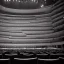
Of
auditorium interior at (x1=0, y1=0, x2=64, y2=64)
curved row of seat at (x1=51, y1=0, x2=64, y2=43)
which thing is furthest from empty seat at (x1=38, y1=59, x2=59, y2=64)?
curved row of seat at (x1=51, y1=0, x2=64, y2=43)

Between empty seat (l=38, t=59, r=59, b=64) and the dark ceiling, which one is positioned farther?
the dark ceiling

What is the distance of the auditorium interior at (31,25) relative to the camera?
11062 millimetres

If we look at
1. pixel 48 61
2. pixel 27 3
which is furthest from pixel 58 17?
pixel 48 61

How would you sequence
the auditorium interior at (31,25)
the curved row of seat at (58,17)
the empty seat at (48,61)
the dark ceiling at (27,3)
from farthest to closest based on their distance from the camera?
1. the dark ceiling at (27,3)
2. the curved row of seat at (58,17)
3. the auditorium interior at (31,25)
4. the empty seat at (48,61)

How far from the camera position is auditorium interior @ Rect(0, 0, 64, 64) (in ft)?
36.3

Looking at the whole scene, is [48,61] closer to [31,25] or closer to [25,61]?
[25,61]

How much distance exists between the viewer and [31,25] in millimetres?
12977

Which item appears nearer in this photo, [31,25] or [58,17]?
[58,17]

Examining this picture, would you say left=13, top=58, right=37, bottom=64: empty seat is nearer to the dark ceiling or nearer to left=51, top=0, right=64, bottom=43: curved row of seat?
left=51, top=0, right=64, bottom=43: curved row of seat

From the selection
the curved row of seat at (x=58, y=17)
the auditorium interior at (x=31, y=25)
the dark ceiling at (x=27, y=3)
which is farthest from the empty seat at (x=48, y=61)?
the dark ceiling at (x=27, y=3)

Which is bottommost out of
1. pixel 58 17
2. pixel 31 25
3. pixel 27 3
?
pixel 31 25

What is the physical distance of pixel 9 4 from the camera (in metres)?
14.7

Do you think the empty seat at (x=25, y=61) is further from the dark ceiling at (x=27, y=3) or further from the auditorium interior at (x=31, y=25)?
the dark ceiling at (x=27, y=3)

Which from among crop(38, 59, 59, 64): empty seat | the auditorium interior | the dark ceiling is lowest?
crop(38, 59, 59, 64): empty seat
